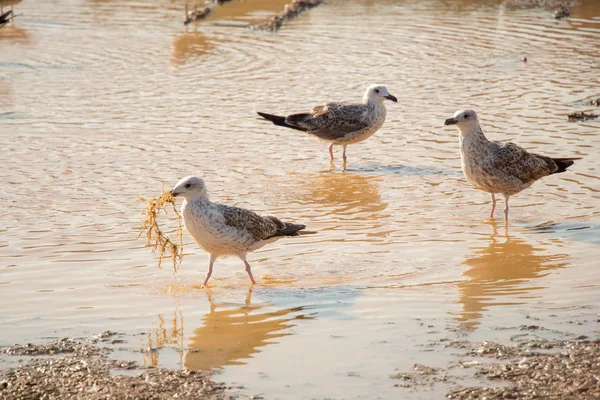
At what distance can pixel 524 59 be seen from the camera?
17.5m

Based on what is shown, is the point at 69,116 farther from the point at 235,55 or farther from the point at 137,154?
the point at 235,55

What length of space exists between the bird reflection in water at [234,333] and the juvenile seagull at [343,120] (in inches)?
210

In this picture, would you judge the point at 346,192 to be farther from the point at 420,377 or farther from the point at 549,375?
the point at 549,375

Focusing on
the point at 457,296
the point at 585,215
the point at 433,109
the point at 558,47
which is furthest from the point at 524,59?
the point at 457,296

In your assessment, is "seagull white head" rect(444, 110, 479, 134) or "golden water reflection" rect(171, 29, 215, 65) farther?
"golden water reflection" rect(171, 29, 215, 65)

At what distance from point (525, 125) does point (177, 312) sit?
743 cm

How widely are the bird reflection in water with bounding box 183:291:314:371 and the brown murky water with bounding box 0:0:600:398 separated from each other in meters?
0.02

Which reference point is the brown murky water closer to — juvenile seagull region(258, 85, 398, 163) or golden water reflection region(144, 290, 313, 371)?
golden water reflection region(144, 290, 313, 371)

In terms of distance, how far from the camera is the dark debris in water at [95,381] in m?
5.79

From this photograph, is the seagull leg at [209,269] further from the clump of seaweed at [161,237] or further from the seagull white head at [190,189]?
the seagull white head at [190,189]

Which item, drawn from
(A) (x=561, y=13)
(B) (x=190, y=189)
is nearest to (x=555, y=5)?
(A) (x=561, y=13)

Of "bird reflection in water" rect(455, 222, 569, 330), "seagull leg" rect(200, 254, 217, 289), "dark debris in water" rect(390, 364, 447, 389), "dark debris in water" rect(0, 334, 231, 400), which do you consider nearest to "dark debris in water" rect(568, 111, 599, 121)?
"bird reflection in water" rect(455, 222, 569, 330)

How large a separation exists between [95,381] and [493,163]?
17.6ft

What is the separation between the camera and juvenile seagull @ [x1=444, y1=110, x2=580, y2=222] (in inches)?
388
